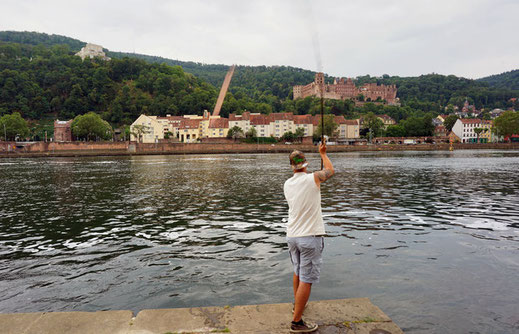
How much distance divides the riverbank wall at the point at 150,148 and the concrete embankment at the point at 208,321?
106134 millimetres

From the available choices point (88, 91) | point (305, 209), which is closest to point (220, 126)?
point (88, 91)

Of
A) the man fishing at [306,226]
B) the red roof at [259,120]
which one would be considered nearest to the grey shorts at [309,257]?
the man fishing at [306,226]

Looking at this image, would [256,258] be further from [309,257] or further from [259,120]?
[259,120]

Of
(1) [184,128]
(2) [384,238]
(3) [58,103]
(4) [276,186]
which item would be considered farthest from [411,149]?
(3) [58,103]

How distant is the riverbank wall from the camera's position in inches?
4040

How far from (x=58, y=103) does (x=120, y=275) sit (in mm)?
193498

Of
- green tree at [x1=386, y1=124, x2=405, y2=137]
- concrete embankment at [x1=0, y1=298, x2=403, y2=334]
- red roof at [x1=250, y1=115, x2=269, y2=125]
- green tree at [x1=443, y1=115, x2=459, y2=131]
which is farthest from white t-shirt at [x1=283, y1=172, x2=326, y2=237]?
green tree at [x1=443, y1=115, x2=459, y2=131]

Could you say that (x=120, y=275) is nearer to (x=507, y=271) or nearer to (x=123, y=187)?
(x=507, y=271)

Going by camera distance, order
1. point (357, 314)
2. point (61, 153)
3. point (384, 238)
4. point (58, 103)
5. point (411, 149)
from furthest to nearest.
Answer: point (58, 103) < point (411, 149) < point (61, 153) < point (384, 238) < point (357, 314)

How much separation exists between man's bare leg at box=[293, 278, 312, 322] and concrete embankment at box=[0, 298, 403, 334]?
0.66 feet

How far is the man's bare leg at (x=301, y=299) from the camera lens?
16.4 ft

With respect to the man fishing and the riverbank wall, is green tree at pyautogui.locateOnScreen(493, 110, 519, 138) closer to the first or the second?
the riverbank wall

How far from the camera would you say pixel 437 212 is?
1530 centimetres

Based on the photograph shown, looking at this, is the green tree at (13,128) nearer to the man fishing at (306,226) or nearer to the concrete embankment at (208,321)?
the concrete embankment at (208,321)
